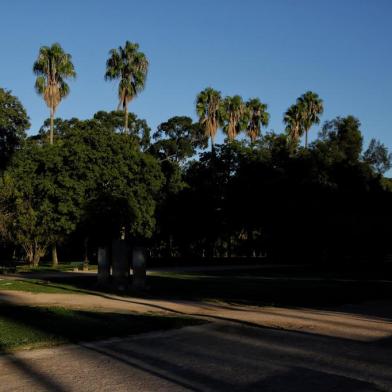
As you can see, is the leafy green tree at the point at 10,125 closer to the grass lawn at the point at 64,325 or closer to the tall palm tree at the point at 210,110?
the tall palm tree at the point at 210,110

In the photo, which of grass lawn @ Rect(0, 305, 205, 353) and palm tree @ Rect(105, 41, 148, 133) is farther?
palm tree @ Rect(105, 41, 148, 133)

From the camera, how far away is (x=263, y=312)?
542 inches

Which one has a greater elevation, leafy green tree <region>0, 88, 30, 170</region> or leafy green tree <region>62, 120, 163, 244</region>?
leafy green tree <region>0, 88, 30, 170</region>

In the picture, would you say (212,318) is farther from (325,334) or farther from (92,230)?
(92,230)

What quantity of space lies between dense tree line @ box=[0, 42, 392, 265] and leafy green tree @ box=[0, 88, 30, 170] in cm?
10

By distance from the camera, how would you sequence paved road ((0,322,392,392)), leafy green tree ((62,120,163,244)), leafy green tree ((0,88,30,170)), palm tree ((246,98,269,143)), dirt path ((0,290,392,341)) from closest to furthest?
paved road ((0,322,392,392)) < dirt path ((0,290,392,341)) < leafy green tree ((62,120,163,244)) < leafy green tree ((0,88,30,170)) < palm tree ((246,98,269,143))

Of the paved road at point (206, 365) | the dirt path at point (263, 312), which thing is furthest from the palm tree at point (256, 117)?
the paved road at point (206, 365)

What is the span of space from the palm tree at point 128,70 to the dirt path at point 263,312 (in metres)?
27.5

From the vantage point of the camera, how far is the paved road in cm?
626

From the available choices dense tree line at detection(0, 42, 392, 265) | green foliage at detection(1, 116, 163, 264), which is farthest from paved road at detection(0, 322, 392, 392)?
green foliage at detection(1, 116, 163, 264)

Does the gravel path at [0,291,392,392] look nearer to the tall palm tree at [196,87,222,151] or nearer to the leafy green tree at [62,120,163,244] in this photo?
the leafy green tree at [62,120,163,244]

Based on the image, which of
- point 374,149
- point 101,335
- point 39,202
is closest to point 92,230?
point 39,202

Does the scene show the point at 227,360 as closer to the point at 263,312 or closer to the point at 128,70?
the point at 263,312

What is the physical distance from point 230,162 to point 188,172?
4151mm
